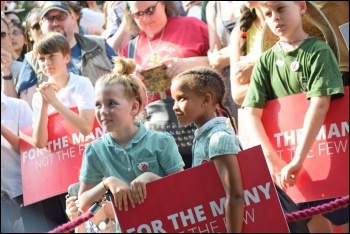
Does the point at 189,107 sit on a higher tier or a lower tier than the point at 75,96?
lower

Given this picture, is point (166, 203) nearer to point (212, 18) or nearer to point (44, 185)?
point (44, 185)

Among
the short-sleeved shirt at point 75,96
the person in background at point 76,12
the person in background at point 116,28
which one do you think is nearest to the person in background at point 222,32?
the person in background at point 116,28

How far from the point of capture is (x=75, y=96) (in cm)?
550

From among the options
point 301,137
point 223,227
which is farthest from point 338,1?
point 223,227

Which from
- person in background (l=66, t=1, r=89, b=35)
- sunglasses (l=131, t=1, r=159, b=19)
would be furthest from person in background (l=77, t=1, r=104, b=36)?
sunglasses (l=131, t=1, r=159, b=19)

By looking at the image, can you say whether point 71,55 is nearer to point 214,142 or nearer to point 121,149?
point 121,149

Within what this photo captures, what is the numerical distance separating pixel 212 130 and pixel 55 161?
5.71ft

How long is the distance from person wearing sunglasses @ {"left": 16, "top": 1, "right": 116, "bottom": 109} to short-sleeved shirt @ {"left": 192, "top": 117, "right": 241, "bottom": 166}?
1891mm

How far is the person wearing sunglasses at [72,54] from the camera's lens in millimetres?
5883

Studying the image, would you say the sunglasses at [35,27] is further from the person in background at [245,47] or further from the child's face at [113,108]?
the child's face at [113,108]

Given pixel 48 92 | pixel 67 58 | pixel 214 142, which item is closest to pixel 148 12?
pixel 67 58

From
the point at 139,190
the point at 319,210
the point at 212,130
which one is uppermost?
the point at 212,130

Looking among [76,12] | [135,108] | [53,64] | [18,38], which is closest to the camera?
[135,108]

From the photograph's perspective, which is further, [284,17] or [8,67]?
[8,67]
